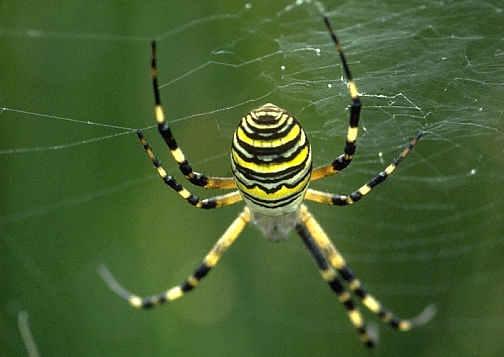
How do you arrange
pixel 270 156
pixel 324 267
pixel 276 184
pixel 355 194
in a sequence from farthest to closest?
pixel 324 267 → pixel 355 194 → pixel 276 184 → pixel 270 156

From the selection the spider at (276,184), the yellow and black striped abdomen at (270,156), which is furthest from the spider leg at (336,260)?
the yellow and black striped abdomen at (270,156)

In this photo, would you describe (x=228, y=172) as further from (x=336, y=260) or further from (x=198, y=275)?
(x=336, y=260)

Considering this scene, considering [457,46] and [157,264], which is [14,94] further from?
[457,46]

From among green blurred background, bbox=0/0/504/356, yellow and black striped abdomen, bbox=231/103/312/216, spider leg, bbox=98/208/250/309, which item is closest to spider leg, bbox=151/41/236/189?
yellow and black striped abdomen, bbox=231/103/312/216

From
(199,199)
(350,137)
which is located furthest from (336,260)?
(350,137)

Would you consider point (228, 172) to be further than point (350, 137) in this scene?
Yes

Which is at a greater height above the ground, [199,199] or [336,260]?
[199,199]

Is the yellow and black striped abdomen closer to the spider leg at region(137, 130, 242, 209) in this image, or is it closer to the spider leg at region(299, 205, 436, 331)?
the spider leg at region(137, 130, 242, 209)
